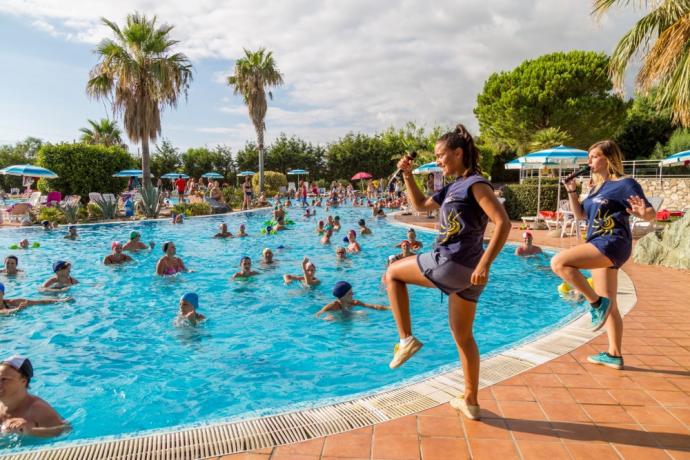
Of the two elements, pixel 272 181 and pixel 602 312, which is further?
pixel 272 181

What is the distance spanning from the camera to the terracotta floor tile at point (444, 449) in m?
2.54

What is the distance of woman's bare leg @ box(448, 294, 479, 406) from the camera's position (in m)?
2.63

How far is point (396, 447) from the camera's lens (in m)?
2.67

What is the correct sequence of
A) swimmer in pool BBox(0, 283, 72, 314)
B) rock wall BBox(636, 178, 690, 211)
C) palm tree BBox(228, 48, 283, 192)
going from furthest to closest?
1. palm tree BBox(228, 48, 283, 192)
2. rock wall BBox(636, 178, 690, 211)
3. swimmer in pool BBox(0, 283, 72, 314)

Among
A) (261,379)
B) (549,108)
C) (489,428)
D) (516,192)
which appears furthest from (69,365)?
(549,108)

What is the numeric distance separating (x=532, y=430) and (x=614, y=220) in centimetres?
169

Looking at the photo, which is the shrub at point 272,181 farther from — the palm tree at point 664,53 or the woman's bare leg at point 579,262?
the woman's bare leg at point 579,262

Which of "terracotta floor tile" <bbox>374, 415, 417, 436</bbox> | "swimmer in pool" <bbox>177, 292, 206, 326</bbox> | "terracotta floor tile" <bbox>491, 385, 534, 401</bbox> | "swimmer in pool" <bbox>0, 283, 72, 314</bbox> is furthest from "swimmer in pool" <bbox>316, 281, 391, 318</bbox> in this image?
"swimmer in pool" <bbox>0, 283, 72, 314</bbox>

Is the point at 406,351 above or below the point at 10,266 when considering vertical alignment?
above

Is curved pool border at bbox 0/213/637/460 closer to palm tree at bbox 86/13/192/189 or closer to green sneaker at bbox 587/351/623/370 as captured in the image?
green sneaker at bbox 587/351/623/370

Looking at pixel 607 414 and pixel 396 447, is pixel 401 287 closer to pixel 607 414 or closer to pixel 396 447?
pixel 396 447

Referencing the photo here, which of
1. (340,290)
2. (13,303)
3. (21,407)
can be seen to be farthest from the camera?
(13,303)

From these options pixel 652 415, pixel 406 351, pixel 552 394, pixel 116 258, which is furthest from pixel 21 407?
pixel 116 258

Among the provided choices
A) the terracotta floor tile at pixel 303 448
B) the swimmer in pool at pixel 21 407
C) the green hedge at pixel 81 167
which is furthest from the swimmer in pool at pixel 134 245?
the green hedge at pixel 81 167
